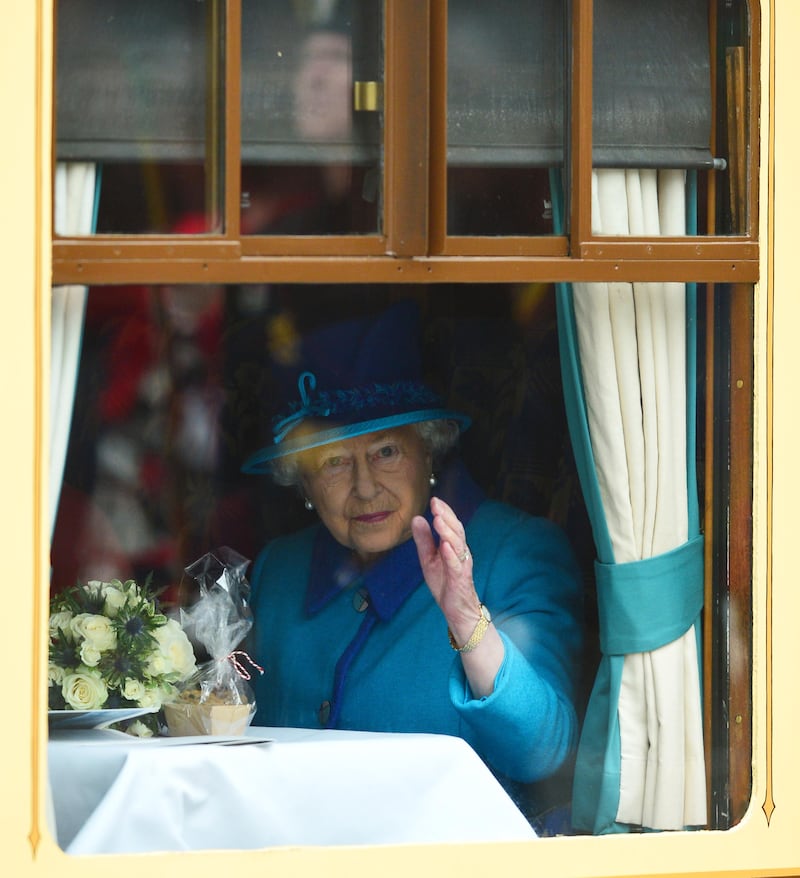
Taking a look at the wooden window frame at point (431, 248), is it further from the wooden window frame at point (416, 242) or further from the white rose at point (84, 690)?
the white rose at point (84, 690)

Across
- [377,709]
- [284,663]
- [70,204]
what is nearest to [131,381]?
[284,663]

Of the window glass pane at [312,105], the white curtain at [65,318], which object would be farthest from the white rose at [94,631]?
the window glass pane at [312,105]

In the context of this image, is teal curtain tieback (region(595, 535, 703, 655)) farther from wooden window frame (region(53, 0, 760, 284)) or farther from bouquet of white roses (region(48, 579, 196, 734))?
bouquet of white roses (region(48, 579, 196, 734))

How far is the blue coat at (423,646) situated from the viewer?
3.22 m

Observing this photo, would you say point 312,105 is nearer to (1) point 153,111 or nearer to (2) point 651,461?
(1) point 153,111

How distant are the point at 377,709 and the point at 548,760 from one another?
47cm

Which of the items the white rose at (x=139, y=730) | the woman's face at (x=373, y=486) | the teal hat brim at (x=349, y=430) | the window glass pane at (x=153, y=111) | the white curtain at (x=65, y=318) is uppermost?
the window glass pane at (x=153, y=111)

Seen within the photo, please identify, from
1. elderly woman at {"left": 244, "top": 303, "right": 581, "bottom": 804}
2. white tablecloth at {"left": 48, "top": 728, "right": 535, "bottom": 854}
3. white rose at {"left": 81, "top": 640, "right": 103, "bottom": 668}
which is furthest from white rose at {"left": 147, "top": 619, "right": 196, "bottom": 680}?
elderly woman at {"left": 244, "top": 303, "right": 581, "bottom": 804}

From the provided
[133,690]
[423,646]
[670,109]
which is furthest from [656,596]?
[133,690]

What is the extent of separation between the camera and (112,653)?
290cm

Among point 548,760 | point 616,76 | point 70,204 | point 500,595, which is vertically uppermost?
point 616,76

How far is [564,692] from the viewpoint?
3.33m

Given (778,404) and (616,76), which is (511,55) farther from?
(778,404)

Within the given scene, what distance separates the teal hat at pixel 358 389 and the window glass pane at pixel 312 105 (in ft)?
3.33
